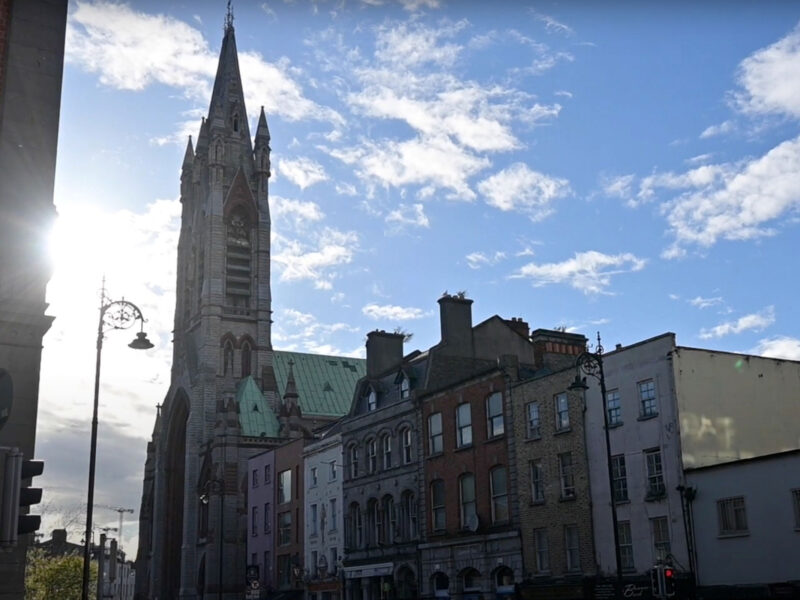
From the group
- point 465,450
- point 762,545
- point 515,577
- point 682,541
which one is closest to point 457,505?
point 465,450

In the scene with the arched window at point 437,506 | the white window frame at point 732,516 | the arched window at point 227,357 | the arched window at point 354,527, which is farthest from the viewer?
the arched window at point 227,357

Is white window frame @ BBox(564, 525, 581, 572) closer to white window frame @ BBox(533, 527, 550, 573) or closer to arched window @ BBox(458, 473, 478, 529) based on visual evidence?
white window frame @ BBox(533, 527, 550, 573)

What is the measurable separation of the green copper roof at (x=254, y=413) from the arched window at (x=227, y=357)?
2894 millimetres

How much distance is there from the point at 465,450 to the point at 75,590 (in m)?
65.2

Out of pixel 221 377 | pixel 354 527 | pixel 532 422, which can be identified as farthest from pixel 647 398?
pixel 221 377

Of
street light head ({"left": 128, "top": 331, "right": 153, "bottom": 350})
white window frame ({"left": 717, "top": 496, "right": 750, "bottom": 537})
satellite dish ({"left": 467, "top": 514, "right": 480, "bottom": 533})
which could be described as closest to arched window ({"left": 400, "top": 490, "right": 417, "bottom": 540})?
satellite dish ({"left": 467, "top": 514, "right": 480, "bottom": 533})

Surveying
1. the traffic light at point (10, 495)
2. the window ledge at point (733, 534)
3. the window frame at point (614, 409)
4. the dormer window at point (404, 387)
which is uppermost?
the dormer window at point (404, 387)

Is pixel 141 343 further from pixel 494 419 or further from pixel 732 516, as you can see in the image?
pixel 494 419

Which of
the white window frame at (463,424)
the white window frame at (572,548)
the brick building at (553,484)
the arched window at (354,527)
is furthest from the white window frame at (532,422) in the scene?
the arched window at (354,527)

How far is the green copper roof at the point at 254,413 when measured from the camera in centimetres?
8912

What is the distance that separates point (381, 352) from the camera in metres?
58.9

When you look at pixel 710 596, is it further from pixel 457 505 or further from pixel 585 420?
pixel 457 505

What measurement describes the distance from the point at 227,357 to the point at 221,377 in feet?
7.27

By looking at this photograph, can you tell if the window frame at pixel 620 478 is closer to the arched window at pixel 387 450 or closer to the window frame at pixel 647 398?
the window frame at pixel 647 398
